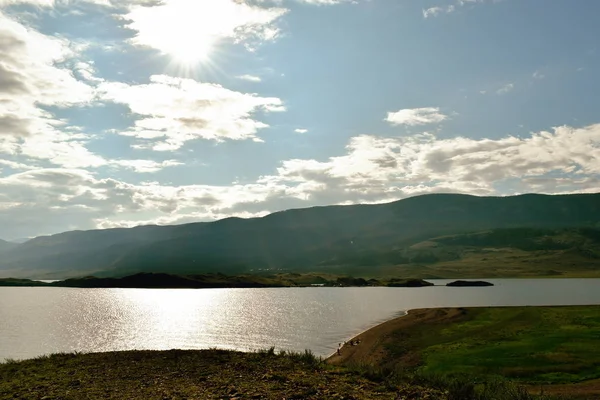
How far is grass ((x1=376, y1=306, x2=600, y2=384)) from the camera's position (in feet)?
147

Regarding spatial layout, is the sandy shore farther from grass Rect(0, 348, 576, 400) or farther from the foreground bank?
grass Rect(0, 348, 576, 400)

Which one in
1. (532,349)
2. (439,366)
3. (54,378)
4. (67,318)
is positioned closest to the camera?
(54,378)

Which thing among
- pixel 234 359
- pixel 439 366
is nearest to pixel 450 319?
pixel 439 366

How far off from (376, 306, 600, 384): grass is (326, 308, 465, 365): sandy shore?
5.42 feet

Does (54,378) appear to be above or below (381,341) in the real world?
above

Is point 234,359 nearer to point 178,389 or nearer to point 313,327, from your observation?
point 178,389

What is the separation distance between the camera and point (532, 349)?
5366cm

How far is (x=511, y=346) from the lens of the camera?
56.0 metres

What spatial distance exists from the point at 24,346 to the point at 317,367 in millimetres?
66628

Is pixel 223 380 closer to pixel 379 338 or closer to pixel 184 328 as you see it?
pixel 379 338

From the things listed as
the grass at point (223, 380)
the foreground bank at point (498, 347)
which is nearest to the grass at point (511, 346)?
the foreground bank at point (498, 347)

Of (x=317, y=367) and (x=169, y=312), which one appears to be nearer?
(x=317, y=367)

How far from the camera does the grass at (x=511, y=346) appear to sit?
4494 cm

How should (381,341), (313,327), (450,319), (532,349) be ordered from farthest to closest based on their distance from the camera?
(313,327)
(450,319)
(381,341)
(532,349)
